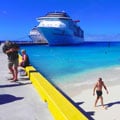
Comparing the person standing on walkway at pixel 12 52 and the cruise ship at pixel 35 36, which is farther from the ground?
the cruise ship at pixel 35 36

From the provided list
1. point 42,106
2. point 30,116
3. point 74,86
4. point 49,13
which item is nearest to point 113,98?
point 74,86

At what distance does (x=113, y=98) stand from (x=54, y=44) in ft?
224

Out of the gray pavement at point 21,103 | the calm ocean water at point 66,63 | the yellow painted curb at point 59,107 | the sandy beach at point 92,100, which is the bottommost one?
the sandy beach at point 92,100

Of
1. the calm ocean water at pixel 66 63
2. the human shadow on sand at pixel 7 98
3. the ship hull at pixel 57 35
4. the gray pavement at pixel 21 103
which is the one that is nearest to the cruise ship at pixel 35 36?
the ship hull at pixel 57 35

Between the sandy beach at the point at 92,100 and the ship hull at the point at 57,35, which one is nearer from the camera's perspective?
the sandy beach at the point at 92,100

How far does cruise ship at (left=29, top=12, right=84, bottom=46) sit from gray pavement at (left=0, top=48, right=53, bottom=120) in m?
65.7

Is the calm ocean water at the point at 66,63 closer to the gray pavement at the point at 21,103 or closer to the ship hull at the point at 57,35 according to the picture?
the gray pavement at the point at 21,103

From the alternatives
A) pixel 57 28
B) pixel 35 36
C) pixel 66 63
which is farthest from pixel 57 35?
pixel 66 63

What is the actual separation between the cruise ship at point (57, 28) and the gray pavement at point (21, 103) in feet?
216

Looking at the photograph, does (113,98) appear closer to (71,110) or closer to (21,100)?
(21,100)

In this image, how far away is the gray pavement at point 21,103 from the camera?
635 cm

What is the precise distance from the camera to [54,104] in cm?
640

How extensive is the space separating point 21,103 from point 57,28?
231 feet

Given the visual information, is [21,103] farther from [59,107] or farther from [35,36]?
[35,36]
